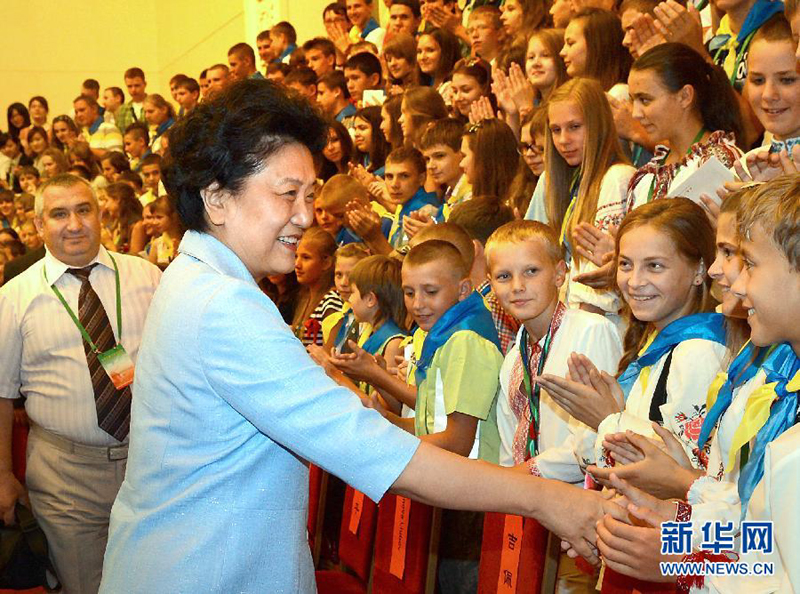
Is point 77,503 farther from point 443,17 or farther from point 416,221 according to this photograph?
point 443,17

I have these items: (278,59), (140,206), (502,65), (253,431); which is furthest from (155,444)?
(278,59)

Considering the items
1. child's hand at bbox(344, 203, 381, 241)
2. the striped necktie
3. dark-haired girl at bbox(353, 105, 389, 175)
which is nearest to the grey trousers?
the striped necktie

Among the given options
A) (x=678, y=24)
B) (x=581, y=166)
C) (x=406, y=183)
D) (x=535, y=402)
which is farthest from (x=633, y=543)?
(x=406, y=183)

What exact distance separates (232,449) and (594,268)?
1949 mm

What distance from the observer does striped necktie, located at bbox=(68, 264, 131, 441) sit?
13.5 feet

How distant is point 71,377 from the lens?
4.19 meters

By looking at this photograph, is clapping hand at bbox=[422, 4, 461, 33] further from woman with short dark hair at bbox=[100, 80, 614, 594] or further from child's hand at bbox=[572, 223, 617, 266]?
woman with short dark hair at bbox=[100, 80, 614, 594]

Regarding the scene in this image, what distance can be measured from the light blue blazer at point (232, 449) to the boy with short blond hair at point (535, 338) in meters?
1.22

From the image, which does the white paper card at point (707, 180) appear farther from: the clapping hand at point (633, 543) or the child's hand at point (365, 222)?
the child's hand at point (365, 222)

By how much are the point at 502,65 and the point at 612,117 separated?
1745 mm

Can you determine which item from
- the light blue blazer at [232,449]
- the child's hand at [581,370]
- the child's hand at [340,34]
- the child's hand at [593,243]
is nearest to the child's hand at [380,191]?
the child's hand at [593,243]

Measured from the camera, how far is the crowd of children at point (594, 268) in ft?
7.25

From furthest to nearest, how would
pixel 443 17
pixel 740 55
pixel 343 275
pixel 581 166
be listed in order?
1. pixel 443 17
2. pixel 343 275
3. pixel 740 55
4. pixel 581 166

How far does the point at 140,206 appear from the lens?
946 cm
